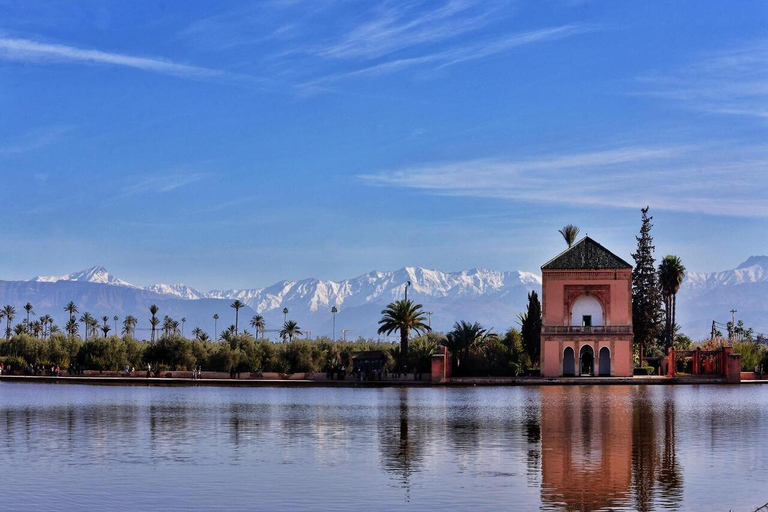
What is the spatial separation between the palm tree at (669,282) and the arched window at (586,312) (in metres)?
18.8

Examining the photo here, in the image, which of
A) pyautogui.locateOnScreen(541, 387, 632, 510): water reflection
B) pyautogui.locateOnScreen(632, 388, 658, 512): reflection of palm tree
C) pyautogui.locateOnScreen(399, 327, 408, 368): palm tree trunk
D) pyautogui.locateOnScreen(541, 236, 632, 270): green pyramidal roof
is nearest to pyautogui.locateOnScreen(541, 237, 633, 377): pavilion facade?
pyautogui.locateOnScreen(541, 236, 632, 270): green pyramidal roof

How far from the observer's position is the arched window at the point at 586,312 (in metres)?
69.6

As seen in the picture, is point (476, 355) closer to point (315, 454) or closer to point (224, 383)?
point (224, 383)

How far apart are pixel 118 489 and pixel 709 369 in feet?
182

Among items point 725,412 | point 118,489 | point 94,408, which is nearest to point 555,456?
point 118,489

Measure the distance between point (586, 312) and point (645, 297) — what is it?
12.5m

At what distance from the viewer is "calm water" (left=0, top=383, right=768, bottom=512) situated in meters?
17.4

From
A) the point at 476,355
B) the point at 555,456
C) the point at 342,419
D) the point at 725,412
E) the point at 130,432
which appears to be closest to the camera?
the point at 555,456

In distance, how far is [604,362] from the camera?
69.4 metres

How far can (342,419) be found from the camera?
3338 centimetres

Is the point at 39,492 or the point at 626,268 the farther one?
the point at 626,268

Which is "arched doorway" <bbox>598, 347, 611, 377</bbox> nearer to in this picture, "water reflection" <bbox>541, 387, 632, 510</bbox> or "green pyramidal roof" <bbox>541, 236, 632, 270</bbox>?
"green pyramidal roof" <bbox>541, 236, 632, 270</bbox>

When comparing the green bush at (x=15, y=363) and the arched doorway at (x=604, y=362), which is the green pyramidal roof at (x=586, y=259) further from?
the green bush at (x=15, y=363)

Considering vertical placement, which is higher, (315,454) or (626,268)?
(626,268)
